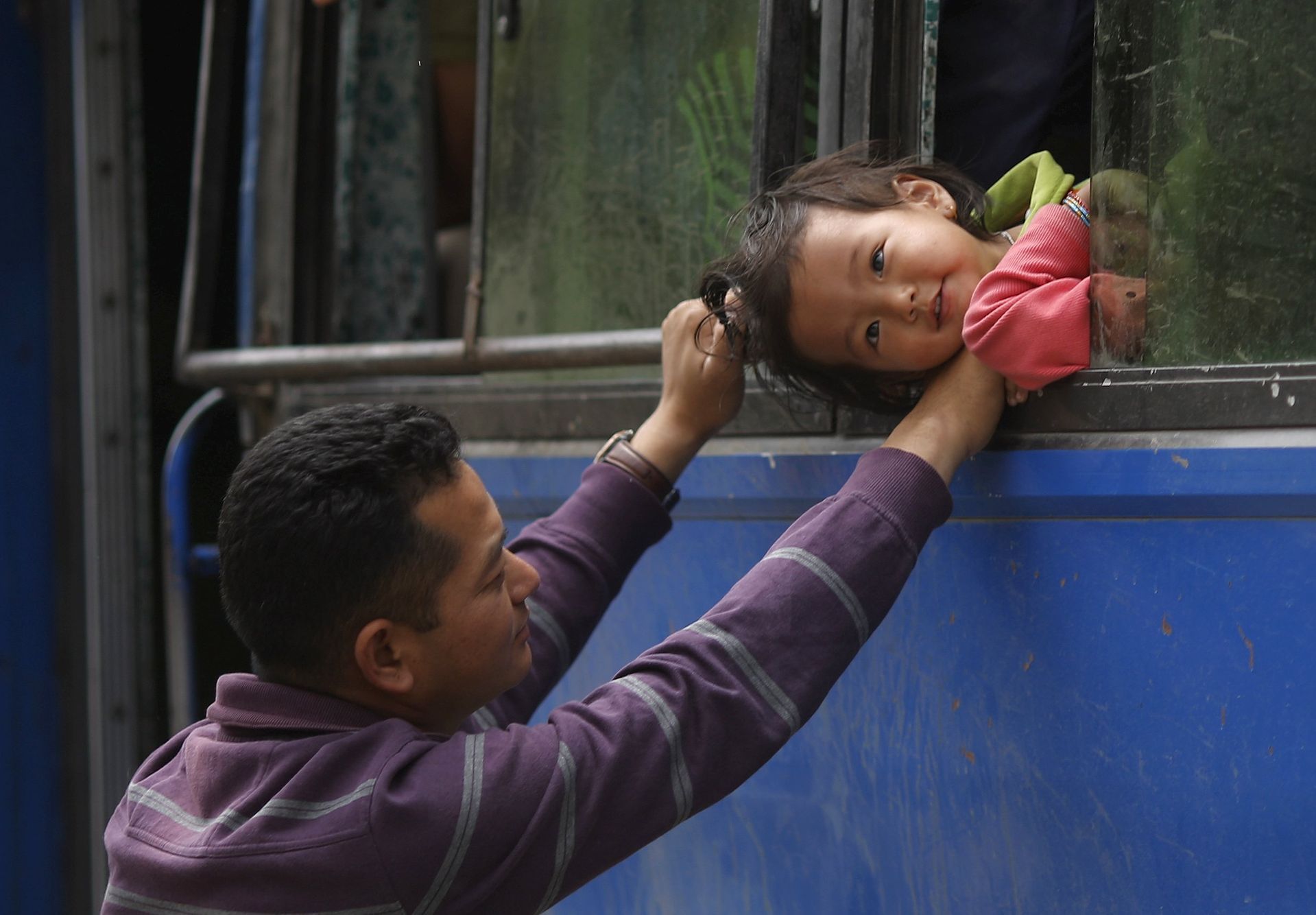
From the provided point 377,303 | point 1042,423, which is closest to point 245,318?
point 377,303

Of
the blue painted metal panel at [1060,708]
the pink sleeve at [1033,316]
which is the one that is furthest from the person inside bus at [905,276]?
the blue painted metal panel at [1060,708]

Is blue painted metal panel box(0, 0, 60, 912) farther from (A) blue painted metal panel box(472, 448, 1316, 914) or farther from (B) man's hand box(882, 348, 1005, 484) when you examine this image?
(B) man's hand box(882, 348, 1005, 484)

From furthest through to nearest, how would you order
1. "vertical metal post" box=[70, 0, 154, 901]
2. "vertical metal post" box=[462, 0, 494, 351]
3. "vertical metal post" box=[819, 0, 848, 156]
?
"vertical metal post" box=[70, 0, 154, 901]
"vertical metal post" box=[462, 0, 494, 351]
"vertical metal post" box=[819, 0, 848, 156]

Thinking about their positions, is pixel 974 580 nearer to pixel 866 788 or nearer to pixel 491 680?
pixel 866 788

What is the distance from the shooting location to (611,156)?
2066mm

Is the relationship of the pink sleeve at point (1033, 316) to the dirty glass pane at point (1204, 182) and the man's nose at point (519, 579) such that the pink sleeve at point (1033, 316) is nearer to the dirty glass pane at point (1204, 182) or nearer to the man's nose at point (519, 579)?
the dirty glass pane at point (1204, 182)

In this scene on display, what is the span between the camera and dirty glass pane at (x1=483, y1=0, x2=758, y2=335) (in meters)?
1.89

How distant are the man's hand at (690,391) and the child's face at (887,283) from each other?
184 millimetres

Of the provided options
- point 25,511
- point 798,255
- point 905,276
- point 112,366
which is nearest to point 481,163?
point 798,255

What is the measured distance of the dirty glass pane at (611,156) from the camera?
1.89 metres

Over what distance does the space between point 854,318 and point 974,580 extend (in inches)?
11.8

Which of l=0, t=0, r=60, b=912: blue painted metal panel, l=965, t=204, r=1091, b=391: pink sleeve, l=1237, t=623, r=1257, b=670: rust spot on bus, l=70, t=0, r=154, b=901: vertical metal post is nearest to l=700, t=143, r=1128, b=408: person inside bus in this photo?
l=965, t=204, r=1091, b=391: pink sleeve

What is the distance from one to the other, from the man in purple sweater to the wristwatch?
14.1 inches

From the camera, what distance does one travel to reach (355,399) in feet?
8.16
